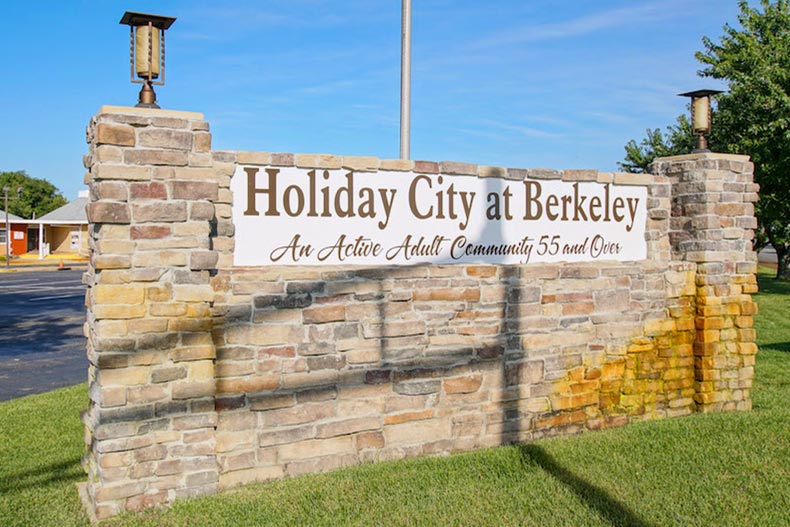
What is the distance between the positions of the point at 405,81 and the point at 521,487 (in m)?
4.90

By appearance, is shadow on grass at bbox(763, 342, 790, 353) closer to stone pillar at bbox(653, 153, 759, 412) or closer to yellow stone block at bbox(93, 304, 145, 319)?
stone pillar at bbox(653, 153, 759, 412)

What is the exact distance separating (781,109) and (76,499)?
17986 millimetres

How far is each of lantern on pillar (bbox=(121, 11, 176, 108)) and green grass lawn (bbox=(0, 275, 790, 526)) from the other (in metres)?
2.84

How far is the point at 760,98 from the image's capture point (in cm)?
1789

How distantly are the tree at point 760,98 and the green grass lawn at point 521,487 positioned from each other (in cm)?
1345

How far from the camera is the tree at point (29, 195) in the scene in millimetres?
65062

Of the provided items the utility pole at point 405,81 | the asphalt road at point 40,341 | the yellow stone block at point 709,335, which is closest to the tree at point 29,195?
the asphalt road at point 40,341

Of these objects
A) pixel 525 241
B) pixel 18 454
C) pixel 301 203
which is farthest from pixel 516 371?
pixel 18 454

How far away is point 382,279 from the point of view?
18.7ft

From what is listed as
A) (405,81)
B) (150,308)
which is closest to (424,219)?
(150,308)

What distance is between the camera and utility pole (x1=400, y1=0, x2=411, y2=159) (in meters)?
7.99

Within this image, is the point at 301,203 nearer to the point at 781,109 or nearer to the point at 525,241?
the point at 525,241

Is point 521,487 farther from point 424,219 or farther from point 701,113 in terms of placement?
point 701,113

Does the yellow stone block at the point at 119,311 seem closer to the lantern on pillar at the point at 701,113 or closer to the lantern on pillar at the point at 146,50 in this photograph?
the lantern on pillar at the point at 146,50
